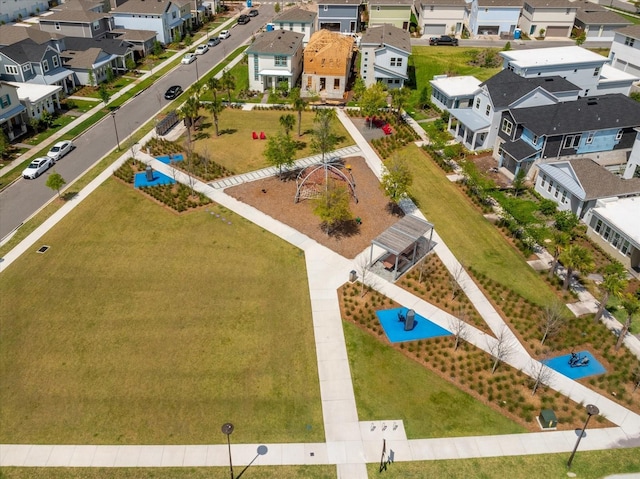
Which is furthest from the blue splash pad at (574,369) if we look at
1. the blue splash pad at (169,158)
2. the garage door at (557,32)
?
the garage door at (557,32)

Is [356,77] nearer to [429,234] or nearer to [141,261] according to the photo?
[429,234]

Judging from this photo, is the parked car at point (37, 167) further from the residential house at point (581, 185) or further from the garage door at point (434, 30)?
the garage door at point (434, 30)

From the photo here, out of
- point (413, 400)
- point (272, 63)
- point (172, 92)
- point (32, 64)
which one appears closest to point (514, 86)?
point (272, 63)

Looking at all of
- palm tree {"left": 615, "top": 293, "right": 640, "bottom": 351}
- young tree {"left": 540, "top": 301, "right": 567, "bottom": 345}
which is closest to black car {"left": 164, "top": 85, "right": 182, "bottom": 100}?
young tree {"left": 540, "top": 301, "right": 567, "bottom": 345}


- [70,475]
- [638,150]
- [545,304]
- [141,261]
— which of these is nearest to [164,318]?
[141,261]

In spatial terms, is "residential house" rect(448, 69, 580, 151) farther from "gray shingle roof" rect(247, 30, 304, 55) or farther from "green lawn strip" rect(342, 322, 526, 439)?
"green lawn strip" rect(342, 322, 526, 439)

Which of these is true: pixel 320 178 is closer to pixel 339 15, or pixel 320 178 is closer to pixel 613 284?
pixel 613 284
